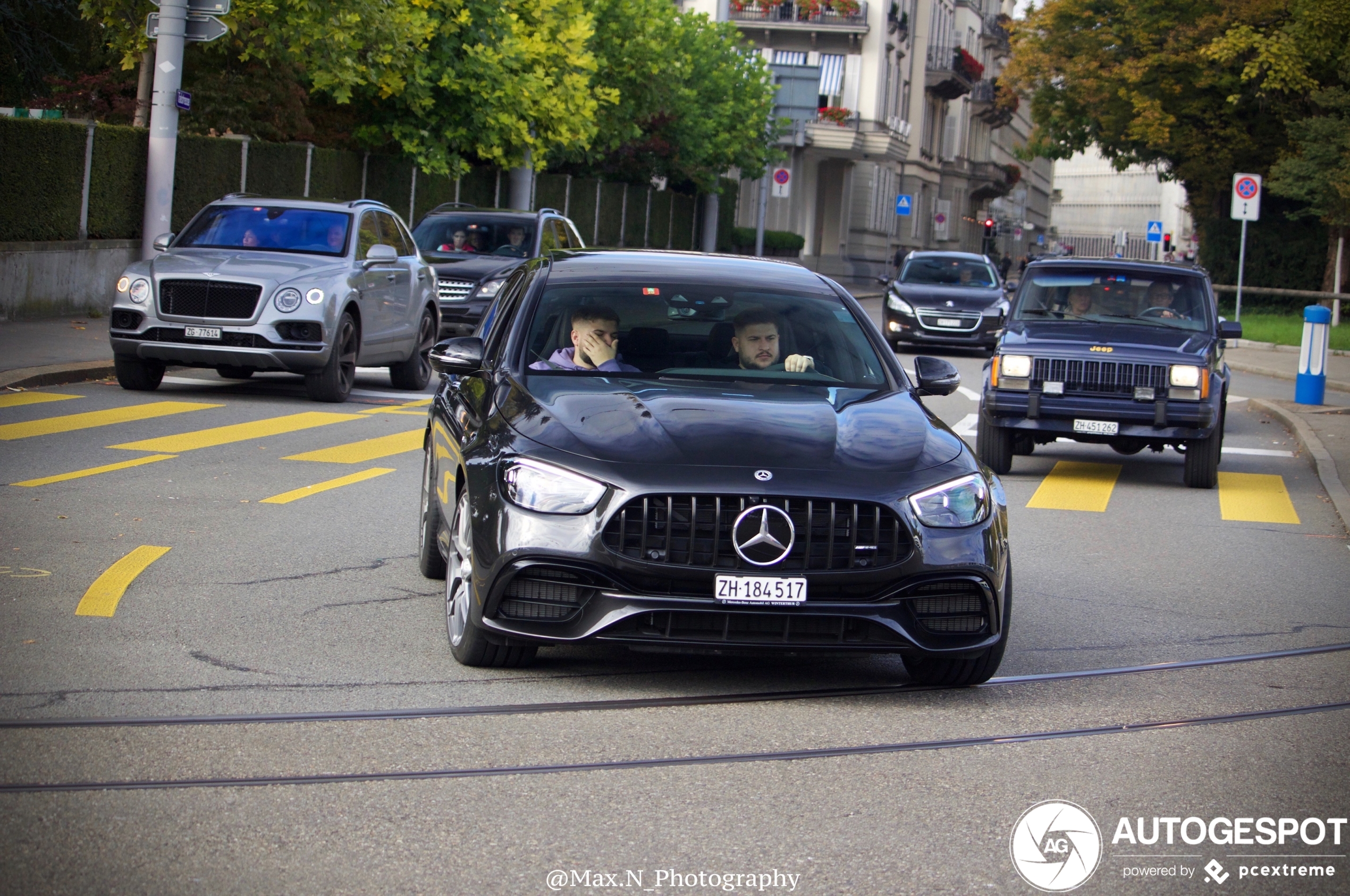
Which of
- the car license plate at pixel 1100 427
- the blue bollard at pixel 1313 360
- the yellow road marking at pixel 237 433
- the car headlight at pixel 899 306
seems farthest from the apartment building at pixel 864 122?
the car license plate at pixel 1100 427

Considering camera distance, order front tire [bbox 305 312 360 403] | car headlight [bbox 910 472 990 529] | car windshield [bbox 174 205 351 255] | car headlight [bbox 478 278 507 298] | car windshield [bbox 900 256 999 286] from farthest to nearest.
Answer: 1. car windshield [bbox 900 256 999 286]
2. car headlight [bbox 478 278 507 298]
3. car windshield [bbox 174 205 351 255]
4. front tire [bbox 305 312 360 403]
5. car headlight [bbox 910 472 990 529]

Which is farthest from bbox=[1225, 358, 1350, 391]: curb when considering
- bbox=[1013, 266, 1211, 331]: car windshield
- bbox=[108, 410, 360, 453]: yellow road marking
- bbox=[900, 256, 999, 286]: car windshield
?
bbox=[108, 410, 360, 453]: yellow road marking

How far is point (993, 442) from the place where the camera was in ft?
45.1

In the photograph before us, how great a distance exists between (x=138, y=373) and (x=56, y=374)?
875mm

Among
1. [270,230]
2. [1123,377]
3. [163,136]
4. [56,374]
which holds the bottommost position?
[56,374]

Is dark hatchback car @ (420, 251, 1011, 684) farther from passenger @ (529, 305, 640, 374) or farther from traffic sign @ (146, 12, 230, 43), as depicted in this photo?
traffic sign @ (146, 12, 230, 43)

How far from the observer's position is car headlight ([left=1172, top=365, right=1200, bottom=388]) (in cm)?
1307

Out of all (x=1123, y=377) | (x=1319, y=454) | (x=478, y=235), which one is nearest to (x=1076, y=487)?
(x=1123, y=377)

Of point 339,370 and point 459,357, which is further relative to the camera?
point 339,370

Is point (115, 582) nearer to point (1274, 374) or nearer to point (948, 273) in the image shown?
point (1274, 374)

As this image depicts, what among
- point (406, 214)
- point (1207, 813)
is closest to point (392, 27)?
point (406, 214)

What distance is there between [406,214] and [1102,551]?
2655 centimetres

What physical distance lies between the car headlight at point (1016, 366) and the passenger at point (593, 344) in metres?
6.96

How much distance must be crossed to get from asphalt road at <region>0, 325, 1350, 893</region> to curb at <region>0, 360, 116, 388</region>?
6144 millimetres
